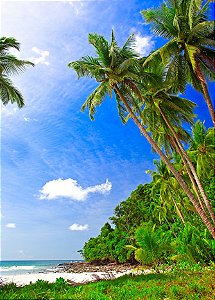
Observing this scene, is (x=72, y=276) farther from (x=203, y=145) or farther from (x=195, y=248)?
(x=203, y=145)

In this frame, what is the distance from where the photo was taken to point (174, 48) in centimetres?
1520

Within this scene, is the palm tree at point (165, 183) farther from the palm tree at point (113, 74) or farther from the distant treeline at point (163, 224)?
the palm tree at point (113, 74)

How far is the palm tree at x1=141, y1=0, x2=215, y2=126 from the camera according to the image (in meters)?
14.6

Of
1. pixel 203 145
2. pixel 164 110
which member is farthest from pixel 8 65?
pixel 203 145

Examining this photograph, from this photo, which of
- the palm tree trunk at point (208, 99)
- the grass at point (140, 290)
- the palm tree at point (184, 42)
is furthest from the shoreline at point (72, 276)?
the palm tree at point (184, 42)

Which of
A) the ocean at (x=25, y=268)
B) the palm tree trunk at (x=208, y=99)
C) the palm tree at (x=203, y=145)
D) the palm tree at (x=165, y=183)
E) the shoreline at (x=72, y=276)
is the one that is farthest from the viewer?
the ocean at (x=25, y=268)

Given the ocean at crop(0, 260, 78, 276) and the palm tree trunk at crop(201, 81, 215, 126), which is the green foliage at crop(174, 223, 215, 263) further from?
the ocean at crop(0, 260, 78, 276)

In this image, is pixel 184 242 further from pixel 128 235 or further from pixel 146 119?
pixel 128 235

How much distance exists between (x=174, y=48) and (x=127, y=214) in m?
26.0

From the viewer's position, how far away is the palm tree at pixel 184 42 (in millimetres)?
14633

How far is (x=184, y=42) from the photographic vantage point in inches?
593

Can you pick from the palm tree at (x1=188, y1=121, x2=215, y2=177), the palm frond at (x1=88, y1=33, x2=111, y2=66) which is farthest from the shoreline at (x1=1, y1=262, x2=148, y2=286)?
the palm frond at (x1=88, y1=33, x2=111, y2=66)

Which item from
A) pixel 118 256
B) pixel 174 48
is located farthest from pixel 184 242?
pixel 118 256

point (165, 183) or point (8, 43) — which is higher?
point (8, 43)
